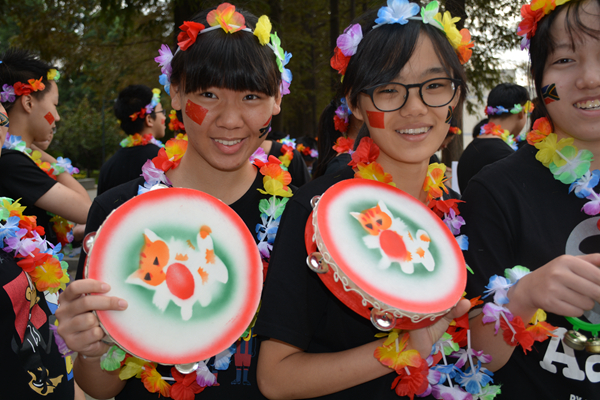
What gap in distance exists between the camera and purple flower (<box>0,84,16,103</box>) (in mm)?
3193

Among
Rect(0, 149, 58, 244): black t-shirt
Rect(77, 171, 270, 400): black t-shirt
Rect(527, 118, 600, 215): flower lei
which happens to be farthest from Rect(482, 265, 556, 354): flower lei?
Rect(0, 149, 58, 244): black t-shirt

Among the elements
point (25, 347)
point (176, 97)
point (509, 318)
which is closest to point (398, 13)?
point (176, 97)

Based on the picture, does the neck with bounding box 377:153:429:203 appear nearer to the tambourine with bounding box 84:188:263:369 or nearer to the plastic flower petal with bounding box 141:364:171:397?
the tambourine with bounding box 84:188:263:369

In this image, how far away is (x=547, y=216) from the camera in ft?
4.82

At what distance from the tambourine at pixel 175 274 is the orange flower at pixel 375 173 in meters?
0.45

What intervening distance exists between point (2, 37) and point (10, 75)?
37.7m

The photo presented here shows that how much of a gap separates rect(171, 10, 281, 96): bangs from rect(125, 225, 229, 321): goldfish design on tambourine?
2.02ft

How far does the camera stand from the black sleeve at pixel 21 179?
9.53 feet

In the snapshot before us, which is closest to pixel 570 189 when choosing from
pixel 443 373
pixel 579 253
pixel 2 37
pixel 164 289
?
pixel 579 253

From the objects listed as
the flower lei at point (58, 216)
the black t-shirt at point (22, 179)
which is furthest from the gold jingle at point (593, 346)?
the flower lei at point (58, 216)

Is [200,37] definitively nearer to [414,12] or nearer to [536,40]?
[414,12]

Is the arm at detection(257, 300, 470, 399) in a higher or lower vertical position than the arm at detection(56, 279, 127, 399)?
lower

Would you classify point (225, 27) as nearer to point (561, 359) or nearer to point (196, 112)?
point (196, 112)

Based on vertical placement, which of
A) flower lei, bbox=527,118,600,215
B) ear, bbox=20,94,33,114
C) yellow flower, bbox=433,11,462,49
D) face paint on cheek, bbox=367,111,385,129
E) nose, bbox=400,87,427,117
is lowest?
ear, bbox=20,94,33,114
